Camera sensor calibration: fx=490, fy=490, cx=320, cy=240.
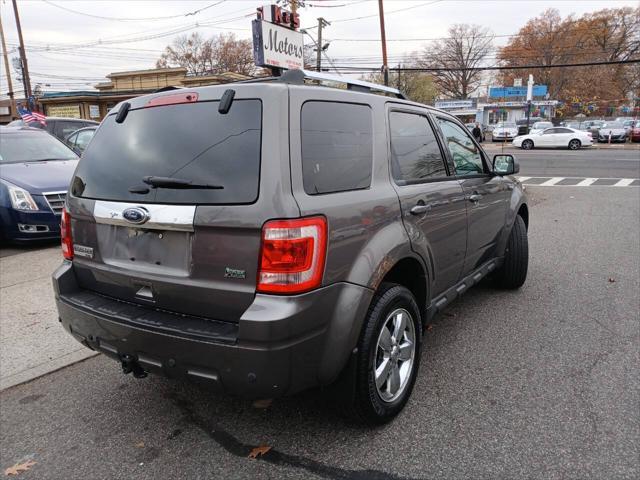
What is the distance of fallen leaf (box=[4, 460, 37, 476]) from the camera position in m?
2.51

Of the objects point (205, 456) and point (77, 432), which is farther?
point (77, 432)

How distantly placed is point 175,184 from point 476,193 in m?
2.49

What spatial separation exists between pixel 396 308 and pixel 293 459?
0.97m

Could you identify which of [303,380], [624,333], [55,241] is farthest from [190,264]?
[55,241]

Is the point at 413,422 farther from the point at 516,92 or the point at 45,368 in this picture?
the point at 516,92

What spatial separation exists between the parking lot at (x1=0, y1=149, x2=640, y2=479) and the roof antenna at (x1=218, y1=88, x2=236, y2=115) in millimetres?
1322

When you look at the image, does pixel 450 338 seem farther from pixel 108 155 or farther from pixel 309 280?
pixel 108 155

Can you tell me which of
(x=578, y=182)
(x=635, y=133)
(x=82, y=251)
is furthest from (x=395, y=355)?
(x=635, y=133)

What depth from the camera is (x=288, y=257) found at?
2166 millimetres

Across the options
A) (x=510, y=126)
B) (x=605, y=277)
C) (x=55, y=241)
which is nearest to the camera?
(x=605, y=277)

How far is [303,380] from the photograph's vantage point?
7.48ft

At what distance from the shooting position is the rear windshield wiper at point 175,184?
2299mm

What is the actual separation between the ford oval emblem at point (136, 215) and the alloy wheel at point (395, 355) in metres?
1.36

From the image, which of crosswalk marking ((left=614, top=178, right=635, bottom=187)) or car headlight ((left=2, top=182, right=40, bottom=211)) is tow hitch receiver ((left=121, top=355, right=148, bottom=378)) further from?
crosswalk marking ((left=614, top=178, right=635, bottom=187))
